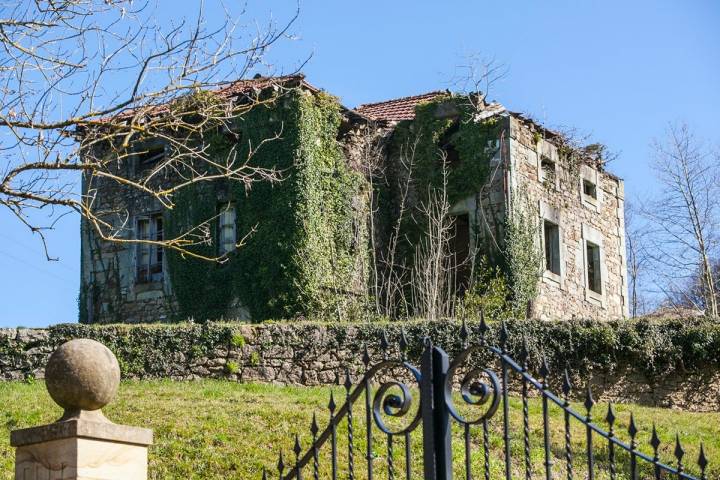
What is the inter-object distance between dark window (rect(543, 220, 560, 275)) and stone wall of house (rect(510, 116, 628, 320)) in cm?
11

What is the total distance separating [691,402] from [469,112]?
7802mm

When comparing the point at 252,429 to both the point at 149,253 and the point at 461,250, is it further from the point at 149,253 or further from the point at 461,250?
the point at 149,253

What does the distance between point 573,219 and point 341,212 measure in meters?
5.54

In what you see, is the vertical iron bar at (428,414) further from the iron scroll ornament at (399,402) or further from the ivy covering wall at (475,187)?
the ivy covering wall at (475,187)

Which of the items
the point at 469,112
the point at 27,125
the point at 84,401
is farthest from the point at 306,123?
the point at 84,401

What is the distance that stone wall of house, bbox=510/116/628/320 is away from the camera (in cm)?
2312

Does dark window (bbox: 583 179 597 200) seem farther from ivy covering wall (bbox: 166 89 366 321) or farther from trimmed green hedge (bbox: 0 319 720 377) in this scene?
trimmed green hedge (bbox: 0 319 720 377)

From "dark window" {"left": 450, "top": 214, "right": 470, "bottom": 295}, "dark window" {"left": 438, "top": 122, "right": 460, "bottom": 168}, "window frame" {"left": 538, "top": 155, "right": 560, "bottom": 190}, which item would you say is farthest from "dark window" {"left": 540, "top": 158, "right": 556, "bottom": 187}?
"dark window" {"left": 450, "top": 214, "right": 470, "bottom": 295}

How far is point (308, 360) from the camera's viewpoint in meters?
18.2

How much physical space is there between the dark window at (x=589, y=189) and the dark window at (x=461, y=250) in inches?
152

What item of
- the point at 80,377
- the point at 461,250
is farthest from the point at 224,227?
the point at 80,377

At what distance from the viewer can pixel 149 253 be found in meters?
24.4

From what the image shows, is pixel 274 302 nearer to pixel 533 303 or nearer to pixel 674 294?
pixel 533 303

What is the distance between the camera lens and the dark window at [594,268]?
2561 cm
